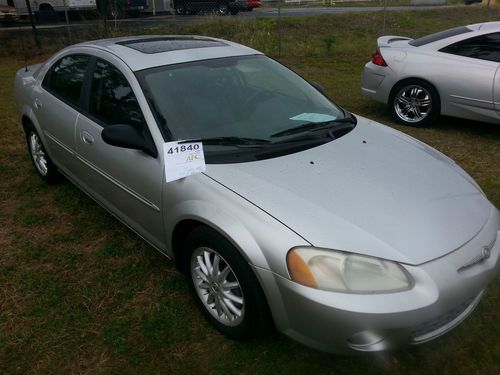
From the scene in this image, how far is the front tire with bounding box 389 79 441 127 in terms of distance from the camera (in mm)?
5723

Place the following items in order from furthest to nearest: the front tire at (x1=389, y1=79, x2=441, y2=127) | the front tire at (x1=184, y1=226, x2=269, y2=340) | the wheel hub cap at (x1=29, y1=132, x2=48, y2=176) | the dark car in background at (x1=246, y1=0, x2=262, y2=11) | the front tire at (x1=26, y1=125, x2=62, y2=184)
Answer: the dark car in background at (x1=246, y1=0, x2=262, y2=11)
the front tire at (x1=389, y1=79, x2=441, y2=127)
the wheel hub cap at (x1=29, y1=132, x2=48, y2=176)
the front tire at (x1=26, y1=125, x2=62, y2=184)
the front tire at (x1=184, y1=226, x2=269, y2=340)

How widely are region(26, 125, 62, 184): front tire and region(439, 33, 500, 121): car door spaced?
4630 mm

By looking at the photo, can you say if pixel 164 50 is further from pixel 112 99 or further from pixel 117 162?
pixel 117 162

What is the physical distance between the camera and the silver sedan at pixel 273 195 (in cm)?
193

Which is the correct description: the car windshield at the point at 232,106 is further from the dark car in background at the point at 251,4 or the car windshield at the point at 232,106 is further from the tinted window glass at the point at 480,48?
the dark car in background at the point at 251,4

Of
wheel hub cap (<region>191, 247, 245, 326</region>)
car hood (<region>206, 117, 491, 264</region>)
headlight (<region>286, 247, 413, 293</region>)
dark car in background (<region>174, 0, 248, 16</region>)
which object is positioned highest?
dark car in background (<region>174, 0, 248, 16</region>)

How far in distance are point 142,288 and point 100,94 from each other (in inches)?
55.0

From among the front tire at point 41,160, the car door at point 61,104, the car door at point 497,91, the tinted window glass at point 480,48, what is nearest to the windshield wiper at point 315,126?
the car door at point 61,104

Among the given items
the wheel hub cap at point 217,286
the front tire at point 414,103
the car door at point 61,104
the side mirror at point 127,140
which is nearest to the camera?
the wheel hub cap at point 217,286

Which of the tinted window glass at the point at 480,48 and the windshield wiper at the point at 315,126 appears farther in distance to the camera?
the tinted window glass at the point at 480,48

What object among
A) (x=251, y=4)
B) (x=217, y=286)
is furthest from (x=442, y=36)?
(x=251, y=4)

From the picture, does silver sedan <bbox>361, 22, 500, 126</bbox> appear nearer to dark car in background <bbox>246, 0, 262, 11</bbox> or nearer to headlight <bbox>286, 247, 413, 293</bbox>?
headlight <bbox>286, 247, 413, 293</bbox>

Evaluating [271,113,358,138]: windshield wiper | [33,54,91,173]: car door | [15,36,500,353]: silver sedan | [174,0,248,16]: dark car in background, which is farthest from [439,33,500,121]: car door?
[174,0,248,16]: dark car in background

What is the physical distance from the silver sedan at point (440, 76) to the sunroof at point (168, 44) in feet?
10.7
